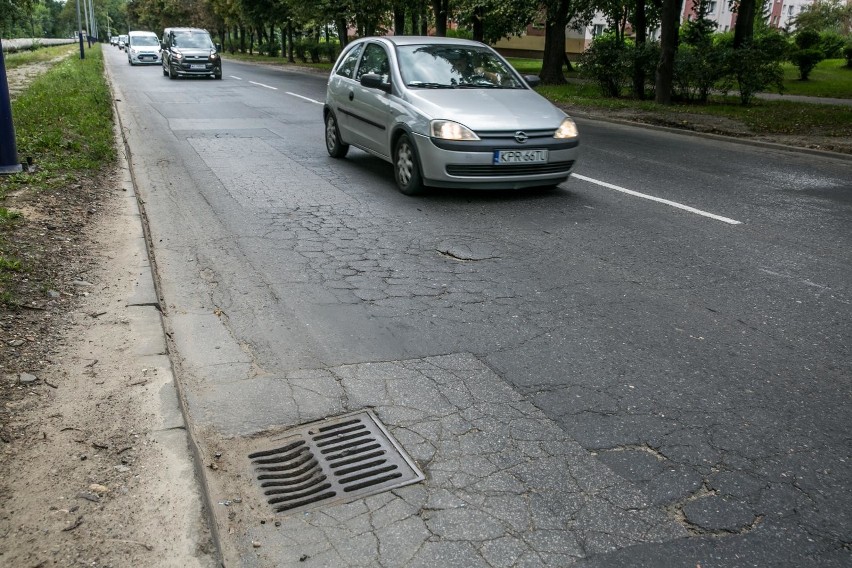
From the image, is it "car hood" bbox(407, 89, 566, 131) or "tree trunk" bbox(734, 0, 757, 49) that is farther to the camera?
"tree trunk" bbox(734, 0, 757, 49)

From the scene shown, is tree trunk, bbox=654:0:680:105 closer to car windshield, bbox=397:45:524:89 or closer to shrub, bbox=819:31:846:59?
car windshield, bbox=397:45:524:89

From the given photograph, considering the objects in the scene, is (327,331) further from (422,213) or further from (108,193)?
(108,193)

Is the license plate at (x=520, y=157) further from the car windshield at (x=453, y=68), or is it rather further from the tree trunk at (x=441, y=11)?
the tree trunk at (x=441, y=11)

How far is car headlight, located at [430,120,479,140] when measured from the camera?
8062 millimetres

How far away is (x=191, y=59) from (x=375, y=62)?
2265 centimetres

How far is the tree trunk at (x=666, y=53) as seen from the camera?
1909cm

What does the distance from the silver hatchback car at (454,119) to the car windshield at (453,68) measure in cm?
1

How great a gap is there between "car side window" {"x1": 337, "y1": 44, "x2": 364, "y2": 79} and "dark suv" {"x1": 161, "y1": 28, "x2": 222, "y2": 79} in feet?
69.9

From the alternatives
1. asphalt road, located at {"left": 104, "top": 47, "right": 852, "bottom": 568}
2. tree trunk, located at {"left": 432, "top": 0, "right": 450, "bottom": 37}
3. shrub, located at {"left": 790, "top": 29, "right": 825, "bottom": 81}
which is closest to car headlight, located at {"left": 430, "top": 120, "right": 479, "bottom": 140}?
asphalt road, located at {"left": 104, "top": 47, "right": 852, "bottom": 568}

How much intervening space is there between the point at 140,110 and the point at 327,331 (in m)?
14.7

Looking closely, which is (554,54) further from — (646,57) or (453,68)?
(453,68)

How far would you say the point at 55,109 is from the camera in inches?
547

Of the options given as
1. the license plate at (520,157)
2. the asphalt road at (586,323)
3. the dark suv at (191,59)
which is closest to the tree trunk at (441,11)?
the dark suv at (191,59)

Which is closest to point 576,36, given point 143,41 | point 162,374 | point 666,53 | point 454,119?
point 143,41
